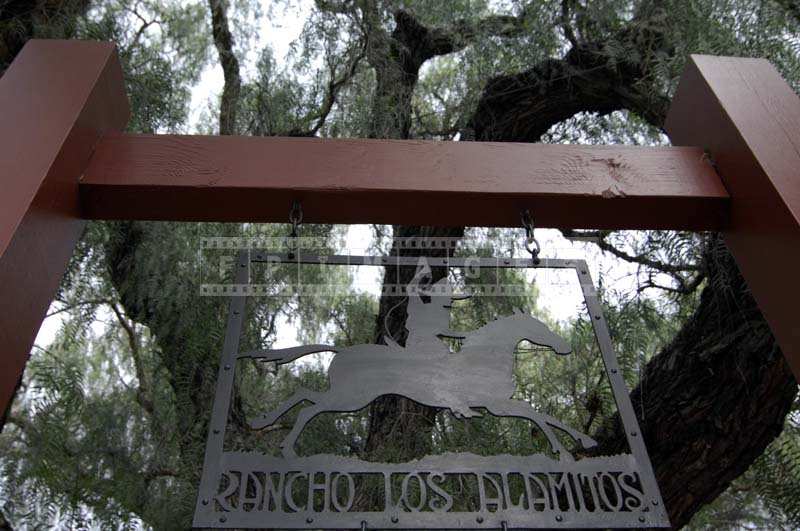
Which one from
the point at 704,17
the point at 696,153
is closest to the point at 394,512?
the point at 696,153

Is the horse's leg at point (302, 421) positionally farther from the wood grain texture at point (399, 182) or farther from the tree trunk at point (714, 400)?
the tree trunk at point (714, 400)

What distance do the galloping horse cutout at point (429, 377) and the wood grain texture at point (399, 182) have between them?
0.22m

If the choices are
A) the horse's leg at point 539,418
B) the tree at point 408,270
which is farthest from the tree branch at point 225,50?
the horse's leg at point 539,418

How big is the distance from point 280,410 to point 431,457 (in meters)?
0.27

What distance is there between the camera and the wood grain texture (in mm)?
1190

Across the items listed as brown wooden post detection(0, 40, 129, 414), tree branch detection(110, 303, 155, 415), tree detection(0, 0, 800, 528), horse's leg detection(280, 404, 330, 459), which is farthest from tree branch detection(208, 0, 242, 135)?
horse's leg detection(280, 404, 330, 459)

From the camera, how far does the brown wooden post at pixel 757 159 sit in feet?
3.35

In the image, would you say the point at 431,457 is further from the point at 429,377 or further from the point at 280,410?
the point at 280,410

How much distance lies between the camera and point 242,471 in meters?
1.04

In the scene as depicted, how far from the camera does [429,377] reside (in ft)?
3.78

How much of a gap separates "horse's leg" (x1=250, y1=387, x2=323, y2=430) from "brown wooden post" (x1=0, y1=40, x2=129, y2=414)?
0.35 m

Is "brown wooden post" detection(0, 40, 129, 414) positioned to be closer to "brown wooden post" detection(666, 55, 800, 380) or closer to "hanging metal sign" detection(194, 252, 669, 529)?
"hanging metal sign" detection(194, 252, 669, 529)

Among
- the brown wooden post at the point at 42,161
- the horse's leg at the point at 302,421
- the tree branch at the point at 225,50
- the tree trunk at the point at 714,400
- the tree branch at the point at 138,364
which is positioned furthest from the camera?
the tree branch at the point at 225,50

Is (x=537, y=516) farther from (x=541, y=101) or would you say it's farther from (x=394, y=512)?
(x=541, y=101)
